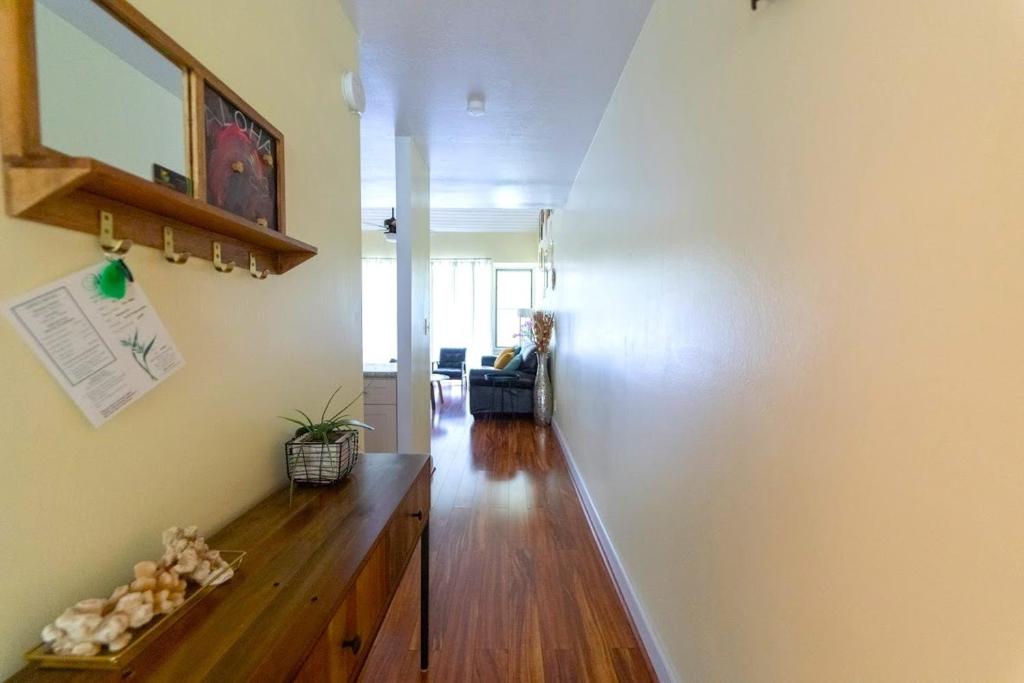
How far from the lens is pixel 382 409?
3.13m

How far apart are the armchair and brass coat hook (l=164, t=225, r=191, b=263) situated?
6113mm

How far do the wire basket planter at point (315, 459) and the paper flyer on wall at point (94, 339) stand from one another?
427 millimetres

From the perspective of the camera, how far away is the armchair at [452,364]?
22.8 feet

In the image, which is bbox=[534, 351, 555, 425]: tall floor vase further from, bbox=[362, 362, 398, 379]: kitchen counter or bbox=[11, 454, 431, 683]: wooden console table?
bbox=[11, 454, 431, 683]: wooden console table

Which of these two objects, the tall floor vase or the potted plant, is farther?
the tall floor vase

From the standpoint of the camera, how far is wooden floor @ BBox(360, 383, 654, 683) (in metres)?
1.63

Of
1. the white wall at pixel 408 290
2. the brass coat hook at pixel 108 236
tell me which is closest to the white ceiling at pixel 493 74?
the white wall at pixel 408 290

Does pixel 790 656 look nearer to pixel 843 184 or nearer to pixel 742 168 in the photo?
pixel 843 184

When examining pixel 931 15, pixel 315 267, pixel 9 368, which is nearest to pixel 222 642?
pixel 9 368

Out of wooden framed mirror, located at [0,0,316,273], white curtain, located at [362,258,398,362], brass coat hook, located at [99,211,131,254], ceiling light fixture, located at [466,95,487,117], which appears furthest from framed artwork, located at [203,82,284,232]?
white curtain, located at [362,258,398,362]

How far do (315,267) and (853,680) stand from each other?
1.65m

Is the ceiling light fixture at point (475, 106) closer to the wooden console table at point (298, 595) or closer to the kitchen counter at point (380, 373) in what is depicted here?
the kitchen counter at point (380, 373)

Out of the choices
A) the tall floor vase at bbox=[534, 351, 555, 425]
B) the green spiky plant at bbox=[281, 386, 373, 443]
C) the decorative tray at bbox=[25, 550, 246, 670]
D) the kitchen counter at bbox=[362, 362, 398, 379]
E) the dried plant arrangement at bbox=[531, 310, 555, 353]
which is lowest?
the tall floor vase at bbox=[534, 351, 555, 425]

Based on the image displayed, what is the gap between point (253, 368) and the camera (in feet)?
3.78
